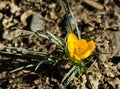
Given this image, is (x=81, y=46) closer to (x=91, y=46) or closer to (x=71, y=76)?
(x=91, y=46)

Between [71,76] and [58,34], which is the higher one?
[58,34]

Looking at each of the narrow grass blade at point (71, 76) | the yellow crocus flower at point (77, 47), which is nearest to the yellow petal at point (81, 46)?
the yellow crocus flower at point (77, 47)

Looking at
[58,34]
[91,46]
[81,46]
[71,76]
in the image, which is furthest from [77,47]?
[58,34]

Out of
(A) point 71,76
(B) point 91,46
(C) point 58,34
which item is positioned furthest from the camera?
(C) point 58,34

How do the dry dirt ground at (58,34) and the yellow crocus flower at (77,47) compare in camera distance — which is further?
the dry dirt ground at (58,34)

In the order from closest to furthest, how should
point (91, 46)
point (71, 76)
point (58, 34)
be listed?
point (91, 46), point (71, 76), point (58, 34)

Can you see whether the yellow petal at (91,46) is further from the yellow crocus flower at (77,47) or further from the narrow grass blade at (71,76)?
the narrow grass blade at (71,76)

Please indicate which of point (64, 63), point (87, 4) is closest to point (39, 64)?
point (64, 63)

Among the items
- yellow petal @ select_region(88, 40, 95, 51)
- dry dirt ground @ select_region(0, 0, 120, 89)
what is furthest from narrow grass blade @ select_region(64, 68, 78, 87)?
yellow petal @ select_region(88, 40, 95, 51)

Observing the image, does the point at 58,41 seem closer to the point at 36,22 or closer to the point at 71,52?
the point at 71,52
